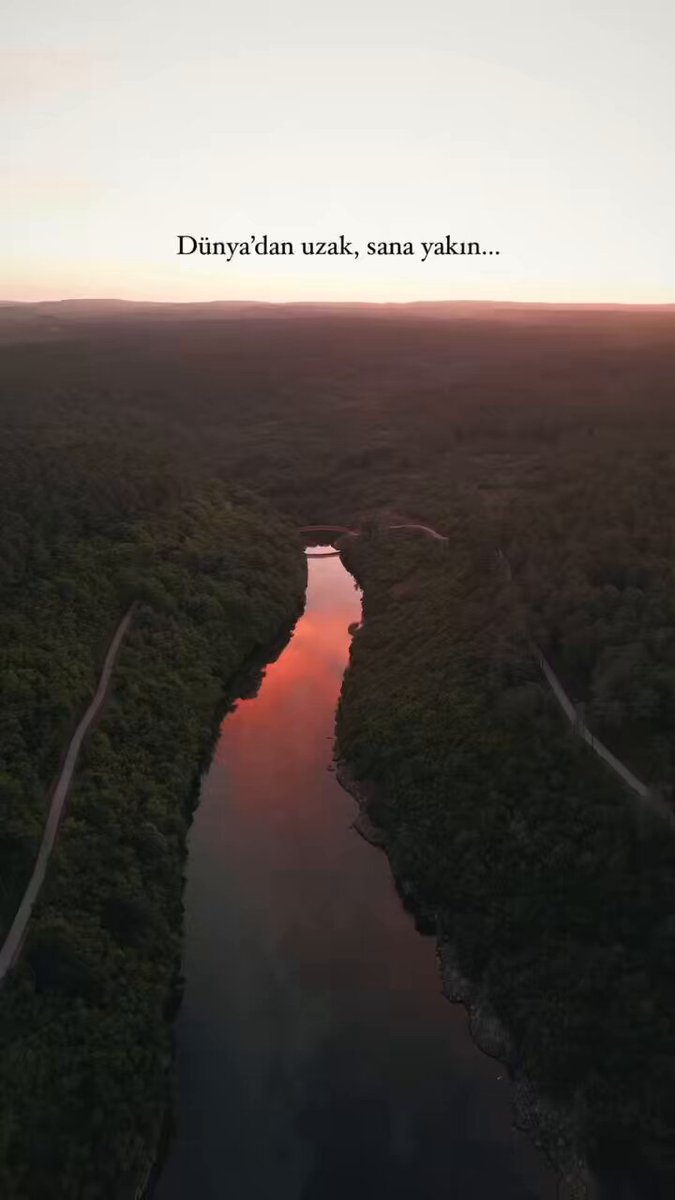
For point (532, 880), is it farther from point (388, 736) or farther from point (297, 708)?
point (297, 708)

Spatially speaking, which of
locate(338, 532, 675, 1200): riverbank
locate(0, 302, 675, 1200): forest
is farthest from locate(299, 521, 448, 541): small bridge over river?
locate(338, 532, 675, 1200): riverbank

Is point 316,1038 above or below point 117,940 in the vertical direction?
below

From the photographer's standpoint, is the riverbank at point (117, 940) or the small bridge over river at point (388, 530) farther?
the small bridge over river at point (388, 530)

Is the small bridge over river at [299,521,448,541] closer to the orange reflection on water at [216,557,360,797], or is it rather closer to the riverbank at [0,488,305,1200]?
the orange reflection on water at [216,557,360,797]

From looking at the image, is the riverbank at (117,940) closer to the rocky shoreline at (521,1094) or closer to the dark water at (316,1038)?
the dark water at (316,1038)

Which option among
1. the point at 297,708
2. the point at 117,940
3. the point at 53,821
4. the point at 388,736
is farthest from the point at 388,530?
the point at 117,940

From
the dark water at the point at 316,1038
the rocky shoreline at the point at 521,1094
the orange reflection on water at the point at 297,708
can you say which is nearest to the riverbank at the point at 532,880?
the rocky shoreline at the point at 521,1094
